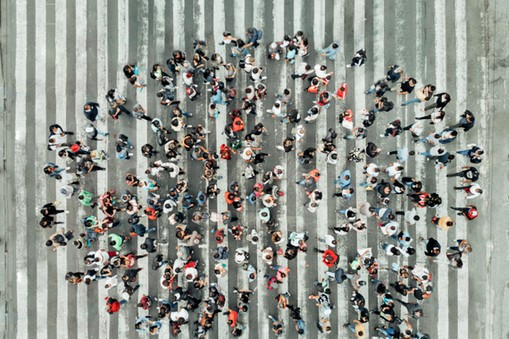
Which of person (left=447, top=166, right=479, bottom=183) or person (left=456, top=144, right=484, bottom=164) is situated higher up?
person (left=456, top=144, right=484, bottom=164)

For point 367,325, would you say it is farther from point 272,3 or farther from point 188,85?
point 272,3

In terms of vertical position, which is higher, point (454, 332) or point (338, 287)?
point (338, 287)

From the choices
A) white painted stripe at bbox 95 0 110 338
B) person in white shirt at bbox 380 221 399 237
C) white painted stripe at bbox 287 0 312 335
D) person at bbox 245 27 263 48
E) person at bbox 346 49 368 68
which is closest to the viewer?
person at bbox 346 49 368 68

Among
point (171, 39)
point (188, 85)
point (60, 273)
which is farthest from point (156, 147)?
point (60, 273)

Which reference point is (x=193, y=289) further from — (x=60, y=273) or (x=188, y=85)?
(x=188, y=85)

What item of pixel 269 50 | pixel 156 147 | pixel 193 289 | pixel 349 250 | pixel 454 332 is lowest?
pixel 454 332

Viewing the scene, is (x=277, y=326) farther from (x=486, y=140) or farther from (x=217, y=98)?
(x=486, y=140)

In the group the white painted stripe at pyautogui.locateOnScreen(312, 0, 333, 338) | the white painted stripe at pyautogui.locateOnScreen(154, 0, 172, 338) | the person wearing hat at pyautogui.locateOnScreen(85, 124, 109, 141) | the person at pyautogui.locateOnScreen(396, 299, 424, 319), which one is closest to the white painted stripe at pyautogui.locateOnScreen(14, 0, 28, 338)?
the person wearing hat at pyautogui.locateOnScreen(85, 124, 109, 141)

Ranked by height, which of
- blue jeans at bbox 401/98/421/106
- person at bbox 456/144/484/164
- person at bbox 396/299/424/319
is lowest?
person at bbox 396/299/424/319

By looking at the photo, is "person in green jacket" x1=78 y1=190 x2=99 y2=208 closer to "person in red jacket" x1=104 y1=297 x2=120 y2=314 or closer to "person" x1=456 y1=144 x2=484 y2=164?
"person in red jacket" x1=104 y1=297 x2=120 y2=314
